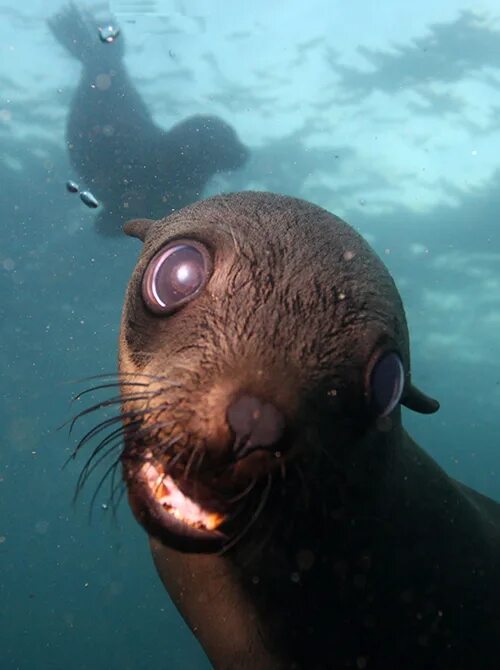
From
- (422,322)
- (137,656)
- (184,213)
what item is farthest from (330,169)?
(137,656)

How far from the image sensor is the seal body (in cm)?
201

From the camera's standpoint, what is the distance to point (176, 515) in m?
2.12

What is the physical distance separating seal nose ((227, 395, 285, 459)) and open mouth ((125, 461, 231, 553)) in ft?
1.07

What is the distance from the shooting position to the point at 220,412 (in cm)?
189

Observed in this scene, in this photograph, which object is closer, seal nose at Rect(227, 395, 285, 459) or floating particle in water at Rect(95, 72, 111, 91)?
seal nose at Rect(227, 395, 285, 459)

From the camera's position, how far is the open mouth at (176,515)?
Result: 2.09 metres

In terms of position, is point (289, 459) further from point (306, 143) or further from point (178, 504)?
point (306, 143)

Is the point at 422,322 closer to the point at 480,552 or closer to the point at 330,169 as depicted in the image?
the point at 330,169

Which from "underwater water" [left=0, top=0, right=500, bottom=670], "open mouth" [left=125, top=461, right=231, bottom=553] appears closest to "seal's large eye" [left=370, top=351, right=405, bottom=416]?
"open mouth" [left=125, top=461, right=231, bottom=553]

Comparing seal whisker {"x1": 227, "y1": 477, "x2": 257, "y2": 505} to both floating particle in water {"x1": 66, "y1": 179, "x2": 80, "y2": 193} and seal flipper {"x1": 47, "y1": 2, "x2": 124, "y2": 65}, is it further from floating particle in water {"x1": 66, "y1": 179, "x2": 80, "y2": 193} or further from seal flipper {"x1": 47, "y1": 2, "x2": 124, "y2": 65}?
floating particle in water {"x1": 66, "y1": 179, "x2": 80, "y2": 193}

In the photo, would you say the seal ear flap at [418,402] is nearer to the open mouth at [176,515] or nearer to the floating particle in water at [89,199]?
the open mouth at [176,515]

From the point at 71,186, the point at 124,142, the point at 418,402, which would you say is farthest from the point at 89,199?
the point at 418,402

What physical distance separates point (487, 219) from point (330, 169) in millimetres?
5795

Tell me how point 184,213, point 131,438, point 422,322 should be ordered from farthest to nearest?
point 422,322, point 184,213, point 131,438
